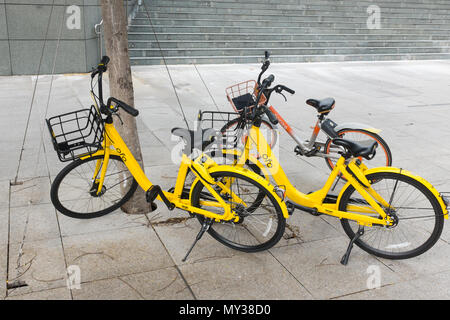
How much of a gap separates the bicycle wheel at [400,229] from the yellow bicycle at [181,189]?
723 millimetres

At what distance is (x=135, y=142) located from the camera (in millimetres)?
4531

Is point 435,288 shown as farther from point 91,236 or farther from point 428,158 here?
point 428,158

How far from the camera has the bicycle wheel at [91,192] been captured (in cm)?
428

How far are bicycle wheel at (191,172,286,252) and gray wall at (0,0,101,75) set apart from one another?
8.01 m

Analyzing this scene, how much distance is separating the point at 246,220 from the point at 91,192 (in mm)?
1484

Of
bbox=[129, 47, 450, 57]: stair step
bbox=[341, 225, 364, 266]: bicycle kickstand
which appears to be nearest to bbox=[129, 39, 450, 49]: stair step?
bbox=[129, 47, 450, 57]: stair step

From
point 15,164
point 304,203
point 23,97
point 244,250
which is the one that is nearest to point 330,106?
point 304,203

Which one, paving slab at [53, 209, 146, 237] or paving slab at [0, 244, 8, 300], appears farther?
paving slab at [53, 209, 146, 237]

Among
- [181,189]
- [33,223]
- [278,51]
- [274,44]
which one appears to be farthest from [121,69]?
[274,44]

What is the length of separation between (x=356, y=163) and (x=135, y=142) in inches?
83.4

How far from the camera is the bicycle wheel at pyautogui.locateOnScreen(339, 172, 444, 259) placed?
360 cm

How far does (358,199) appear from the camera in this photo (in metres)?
3.97

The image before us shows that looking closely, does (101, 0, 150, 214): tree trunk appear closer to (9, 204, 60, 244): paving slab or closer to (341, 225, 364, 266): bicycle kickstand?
(9, 204, 60, 244): paving slab

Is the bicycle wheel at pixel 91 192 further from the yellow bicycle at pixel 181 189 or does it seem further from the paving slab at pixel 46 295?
the paving slab at pixel 46 295
